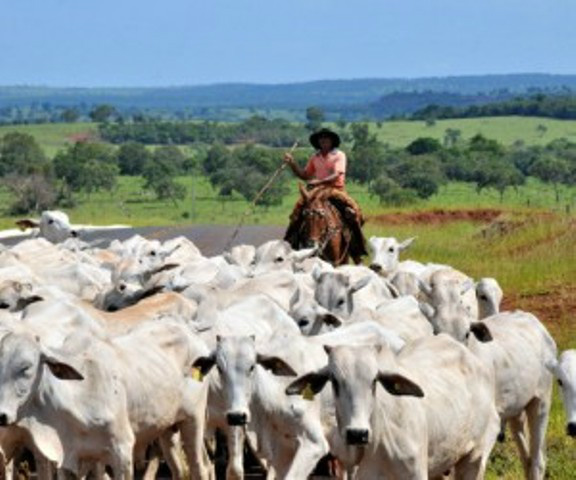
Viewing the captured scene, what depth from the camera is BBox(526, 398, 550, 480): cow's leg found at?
15.3 meters

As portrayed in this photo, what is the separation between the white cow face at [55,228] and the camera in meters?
28.3

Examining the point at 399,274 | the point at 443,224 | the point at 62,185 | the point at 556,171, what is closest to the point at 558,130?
the point at 556,171

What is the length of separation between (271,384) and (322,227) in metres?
10.2

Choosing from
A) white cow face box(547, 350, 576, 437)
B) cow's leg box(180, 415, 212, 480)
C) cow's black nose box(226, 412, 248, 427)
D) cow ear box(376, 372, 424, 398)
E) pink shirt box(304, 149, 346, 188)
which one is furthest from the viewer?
pink shirt box(304, 149, 346, 188)

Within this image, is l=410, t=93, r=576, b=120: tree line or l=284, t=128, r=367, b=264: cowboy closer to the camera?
l=284, t=128, r=367, b=264: cowboy

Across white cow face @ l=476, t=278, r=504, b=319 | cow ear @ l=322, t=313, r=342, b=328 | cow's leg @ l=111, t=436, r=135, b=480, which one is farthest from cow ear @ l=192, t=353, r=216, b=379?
white cow face @ l=476, t=278, r=504, b=319

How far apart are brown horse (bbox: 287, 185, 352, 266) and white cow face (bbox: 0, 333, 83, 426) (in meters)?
11.6

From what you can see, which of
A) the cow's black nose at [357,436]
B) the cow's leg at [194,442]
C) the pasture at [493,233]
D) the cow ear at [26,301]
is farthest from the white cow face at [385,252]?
the cow's black nose at [357,436]

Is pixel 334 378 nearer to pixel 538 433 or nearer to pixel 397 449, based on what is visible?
pixel 397 449

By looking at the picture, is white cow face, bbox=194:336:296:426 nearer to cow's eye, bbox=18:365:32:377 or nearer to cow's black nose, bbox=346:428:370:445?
cow's eye, bbox=18:365:32:377

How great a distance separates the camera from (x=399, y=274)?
21.1 metres

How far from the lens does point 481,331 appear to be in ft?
48.8

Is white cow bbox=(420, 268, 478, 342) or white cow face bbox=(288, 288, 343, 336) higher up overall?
white cow bbox=(420, 268, 478, 342)

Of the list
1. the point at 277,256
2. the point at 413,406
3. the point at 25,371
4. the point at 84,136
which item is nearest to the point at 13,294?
the point at 25,371
